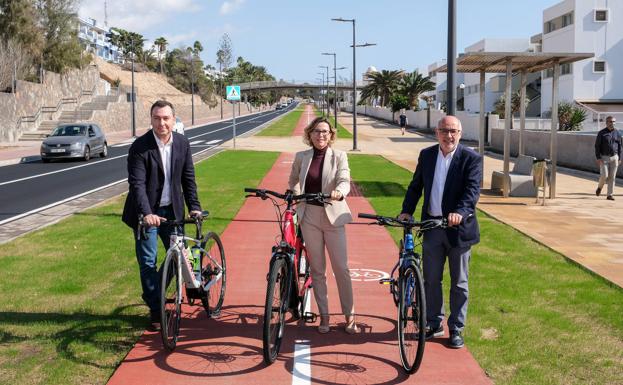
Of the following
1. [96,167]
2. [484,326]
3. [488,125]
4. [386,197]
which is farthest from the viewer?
[488,125]

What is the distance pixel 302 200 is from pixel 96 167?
2015cm

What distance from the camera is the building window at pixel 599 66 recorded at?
2037 inches

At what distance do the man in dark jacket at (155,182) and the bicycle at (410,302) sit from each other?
163 cm

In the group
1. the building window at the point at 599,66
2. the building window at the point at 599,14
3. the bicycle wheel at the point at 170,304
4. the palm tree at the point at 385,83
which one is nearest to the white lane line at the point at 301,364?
the bicycle wheel at the point at 170,304

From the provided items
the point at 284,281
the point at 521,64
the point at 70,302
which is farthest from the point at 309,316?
the point at 521,64

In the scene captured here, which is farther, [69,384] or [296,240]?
[296,240]

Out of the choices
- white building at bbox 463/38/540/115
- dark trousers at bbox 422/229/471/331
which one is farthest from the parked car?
white building at bbox 463/38/540/115

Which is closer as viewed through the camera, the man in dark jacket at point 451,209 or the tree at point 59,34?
the man in dark jacket at point 451,209

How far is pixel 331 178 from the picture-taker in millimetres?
5520

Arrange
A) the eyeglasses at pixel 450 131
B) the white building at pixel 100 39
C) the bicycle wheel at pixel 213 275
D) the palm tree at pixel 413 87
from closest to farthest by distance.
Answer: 1. the eyeglasses at pixel 450 131
2. the bicycle wheel at pixel 213 275
3. the palm tree at pixel 413 87
4. the white building at pixel 100 39

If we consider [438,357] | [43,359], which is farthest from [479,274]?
[43,359]

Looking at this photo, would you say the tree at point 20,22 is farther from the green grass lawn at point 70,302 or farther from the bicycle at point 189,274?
the bicycle at point 189,274

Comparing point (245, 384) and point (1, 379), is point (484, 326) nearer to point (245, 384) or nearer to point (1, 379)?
point (245, 384)

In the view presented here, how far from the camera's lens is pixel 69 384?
4.53 m
